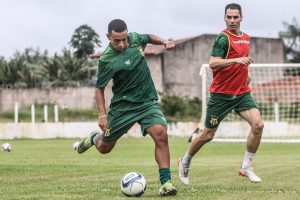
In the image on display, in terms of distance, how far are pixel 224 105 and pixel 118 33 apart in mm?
2392

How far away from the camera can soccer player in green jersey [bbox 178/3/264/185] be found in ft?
32.6

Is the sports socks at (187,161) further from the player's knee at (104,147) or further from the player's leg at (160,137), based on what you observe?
the player's leg at (160,137)

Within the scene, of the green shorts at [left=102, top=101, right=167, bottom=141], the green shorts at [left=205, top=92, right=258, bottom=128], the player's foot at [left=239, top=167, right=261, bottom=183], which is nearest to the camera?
the green shorts at [left=102, top=101, right=167, bottom=141]

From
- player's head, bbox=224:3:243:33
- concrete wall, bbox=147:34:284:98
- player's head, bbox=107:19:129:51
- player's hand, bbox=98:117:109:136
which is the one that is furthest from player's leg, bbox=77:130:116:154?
concrete wall, bbox=147:34:284:98

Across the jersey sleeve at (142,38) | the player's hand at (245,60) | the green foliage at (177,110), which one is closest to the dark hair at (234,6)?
the player's hand at (245,60)

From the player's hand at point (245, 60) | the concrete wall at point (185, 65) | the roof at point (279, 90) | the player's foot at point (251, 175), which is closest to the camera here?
the player's hand at point (245, 60)

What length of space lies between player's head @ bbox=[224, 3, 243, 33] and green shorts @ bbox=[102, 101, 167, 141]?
66.3 inches

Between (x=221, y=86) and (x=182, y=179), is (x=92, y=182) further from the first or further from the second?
(x=221, y=86)

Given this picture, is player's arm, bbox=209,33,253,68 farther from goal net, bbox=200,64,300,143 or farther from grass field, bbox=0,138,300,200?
goal net, bbox=200,64,300,143

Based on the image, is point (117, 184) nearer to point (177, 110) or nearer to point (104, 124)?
point (104, 124)

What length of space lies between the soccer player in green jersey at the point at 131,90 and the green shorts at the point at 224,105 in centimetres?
152

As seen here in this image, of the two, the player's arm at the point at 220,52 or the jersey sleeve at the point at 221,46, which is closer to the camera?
the player's arm at the point at 220,52

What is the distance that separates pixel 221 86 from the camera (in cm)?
1031

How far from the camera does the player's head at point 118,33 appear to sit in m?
8.72
